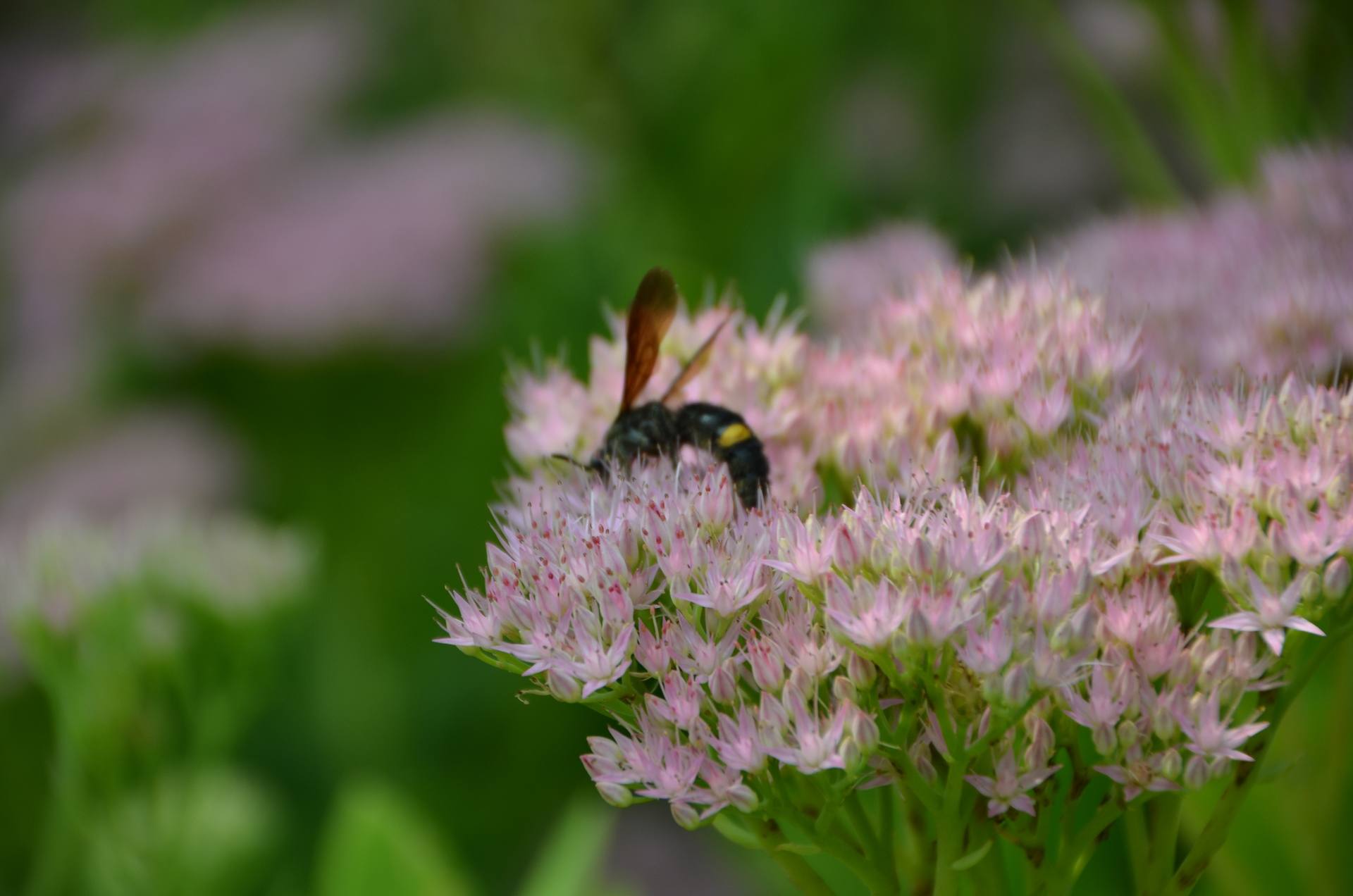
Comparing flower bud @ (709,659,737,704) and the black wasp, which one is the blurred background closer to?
the black wasp

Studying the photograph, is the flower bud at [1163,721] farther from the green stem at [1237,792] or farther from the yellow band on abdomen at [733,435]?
the yellow band on abdomen at [733,435]

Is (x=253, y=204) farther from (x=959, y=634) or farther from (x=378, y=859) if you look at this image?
(x=959, y=634)

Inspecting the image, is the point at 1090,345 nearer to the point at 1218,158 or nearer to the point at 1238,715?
the point at 1238,715

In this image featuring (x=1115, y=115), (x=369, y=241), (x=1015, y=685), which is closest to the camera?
(x=1015, y=685)

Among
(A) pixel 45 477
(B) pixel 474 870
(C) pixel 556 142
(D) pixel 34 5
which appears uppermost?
(D) pixel 34 5

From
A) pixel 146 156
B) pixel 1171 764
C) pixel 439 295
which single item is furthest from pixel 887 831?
pixel 146 156

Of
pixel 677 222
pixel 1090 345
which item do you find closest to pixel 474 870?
pixel 677 222
